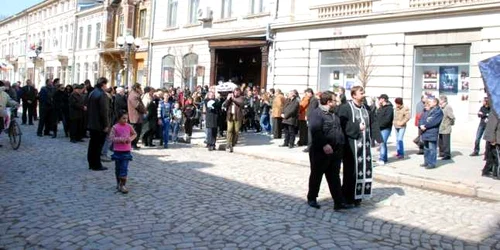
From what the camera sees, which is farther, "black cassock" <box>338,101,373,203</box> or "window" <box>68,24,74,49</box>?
"window" <box>68,24,74,49</box>

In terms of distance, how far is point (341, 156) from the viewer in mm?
7348

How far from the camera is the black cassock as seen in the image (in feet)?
24.6

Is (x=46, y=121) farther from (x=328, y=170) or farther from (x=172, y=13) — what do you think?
(x=172, y=13)

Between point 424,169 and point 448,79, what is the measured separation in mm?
6806

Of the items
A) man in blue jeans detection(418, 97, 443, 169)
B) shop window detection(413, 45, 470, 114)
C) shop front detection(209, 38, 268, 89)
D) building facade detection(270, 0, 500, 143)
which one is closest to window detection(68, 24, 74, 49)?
shop front detection(209, 38, 268, 89)

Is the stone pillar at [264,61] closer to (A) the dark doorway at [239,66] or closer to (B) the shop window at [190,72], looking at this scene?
(A) the dark doorway at [239,66]

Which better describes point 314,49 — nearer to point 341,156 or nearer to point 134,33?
point 341,156

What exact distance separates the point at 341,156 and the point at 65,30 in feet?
152

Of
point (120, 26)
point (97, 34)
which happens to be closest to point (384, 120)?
point (120, 26)

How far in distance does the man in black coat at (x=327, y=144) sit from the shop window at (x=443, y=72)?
10.7 meters

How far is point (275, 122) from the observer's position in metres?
17.3

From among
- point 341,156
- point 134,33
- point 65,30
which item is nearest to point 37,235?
point 341,156

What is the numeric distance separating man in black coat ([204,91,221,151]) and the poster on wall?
7.95 metres

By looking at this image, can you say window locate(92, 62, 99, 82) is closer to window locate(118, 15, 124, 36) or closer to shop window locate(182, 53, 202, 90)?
window locate(118, 15, 124, 36)
